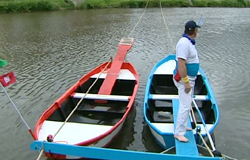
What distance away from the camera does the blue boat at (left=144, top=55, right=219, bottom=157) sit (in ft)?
17.3

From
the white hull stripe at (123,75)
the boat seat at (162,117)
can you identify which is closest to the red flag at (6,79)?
the boat seat at (162,117)

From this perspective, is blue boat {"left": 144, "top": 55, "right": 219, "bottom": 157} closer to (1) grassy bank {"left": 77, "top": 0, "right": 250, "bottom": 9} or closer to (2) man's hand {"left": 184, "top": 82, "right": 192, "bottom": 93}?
(2) man's hand {"left": 184, "top": 82, "right": 192, "bottom": 93}

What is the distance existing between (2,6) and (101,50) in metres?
23.2

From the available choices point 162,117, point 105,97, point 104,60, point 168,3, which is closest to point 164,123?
point 162,117

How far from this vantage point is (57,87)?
986cm

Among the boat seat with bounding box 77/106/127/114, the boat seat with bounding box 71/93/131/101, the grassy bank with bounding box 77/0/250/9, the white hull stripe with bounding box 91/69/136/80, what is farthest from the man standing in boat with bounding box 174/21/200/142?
the grassy bank with bounding box 77/0/250/9

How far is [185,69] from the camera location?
15.3ft

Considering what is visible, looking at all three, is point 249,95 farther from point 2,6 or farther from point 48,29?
point 2,6

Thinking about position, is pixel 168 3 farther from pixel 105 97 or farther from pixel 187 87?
pixel 187 87

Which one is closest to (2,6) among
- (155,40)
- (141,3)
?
(141,3)

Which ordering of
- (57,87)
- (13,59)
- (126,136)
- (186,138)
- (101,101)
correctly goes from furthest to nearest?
(13,59)
(57,87)
(101,101)
(126,136)
(186,138)

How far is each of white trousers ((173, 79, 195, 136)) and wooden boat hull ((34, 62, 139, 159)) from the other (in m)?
1.42

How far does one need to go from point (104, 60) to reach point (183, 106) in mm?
8636

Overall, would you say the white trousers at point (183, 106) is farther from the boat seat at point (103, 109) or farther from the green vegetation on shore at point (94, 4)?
the green vegetation on shore at point (94, 4)
